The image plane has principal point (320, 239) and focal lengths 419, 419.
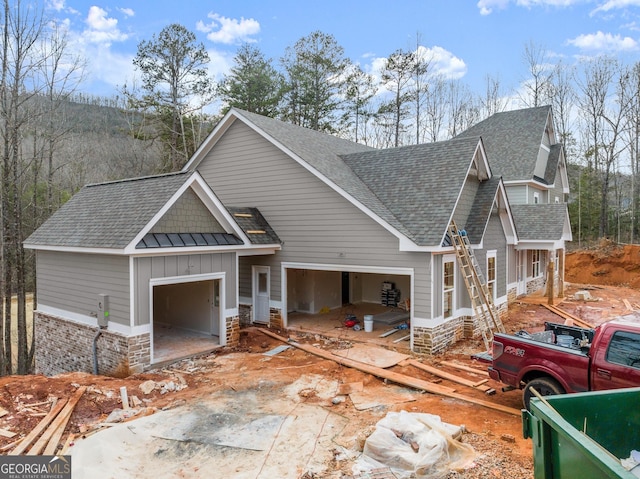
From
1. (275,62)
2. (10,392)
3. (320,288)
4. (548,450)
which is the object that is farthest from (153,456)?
(275,62)

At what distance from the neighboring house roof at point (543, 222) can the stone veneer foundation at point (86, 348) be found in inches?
571

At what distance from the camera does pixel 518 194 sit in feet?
77.2

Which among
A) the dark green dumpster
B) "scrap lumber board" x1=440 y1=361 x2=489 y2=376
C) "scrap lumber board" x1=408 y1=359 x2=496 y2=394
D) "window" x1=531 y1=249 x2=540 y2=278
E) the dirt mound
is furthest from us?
the dirt mound

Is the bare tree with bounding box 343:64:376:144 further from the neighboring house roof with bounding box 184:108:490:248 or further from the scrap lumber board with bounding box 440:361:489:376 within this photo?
the scrap lumber board with bounding box 440:361:489:376

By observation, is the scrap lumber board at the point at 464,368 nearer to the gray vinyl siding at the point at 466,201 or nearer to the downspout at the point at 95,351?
the gray vinyl siding at the point at 466,201

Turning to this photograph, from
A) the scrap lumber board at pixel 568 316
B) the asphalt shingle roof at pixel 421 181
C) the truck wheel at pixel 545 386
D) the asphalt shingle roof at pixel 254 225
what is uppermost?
the asphalt shingle roof at pixel 421 181

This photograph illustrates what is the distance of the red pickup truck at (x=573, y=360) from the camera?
614 cm

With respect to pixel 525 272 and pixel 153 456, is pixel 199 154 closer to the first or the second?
pixel 153 456

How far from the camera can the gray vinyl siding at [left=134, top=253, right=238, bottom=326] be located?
10.4 m

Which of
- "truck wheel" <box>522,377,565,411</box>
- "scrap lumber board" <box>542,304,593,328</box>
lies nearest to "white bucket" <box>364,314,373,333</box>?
"truck wheel" <box>522,377,565,411</box>

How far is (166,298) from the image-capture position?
15602mm

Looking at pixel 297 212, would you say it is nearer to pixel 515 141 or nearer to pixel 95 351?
pixel 95 351

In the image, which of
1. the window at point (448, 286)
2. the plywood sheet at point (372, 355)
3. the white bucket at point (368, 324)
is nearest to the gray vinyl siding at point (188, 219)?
the plywood sheet at point (372, 355)

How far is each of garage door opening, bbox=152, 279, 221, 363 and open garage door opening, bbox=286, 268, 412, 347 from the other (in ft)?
9.40
